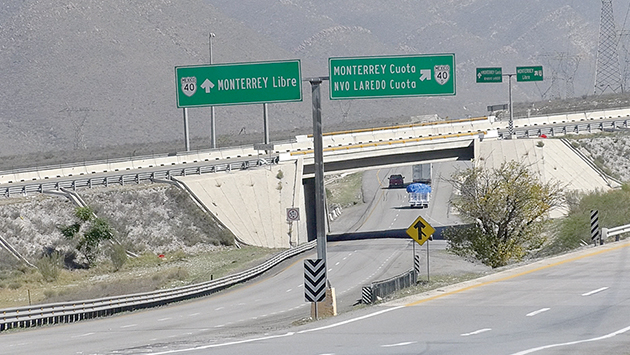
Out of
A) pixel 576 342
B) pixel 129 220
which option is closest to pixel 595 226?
pixel 576 342

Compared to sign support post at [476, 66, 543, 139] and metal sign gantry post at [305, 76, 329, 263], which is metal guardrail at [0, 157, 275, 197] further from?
metal sign gantry post at [305, 76, 329, 263]

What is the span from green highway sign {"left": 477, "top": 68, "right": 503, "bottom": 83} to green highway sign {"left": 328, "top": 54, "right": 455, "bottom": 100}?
39305 millimetres

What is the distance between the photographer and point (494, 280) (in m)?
29.7

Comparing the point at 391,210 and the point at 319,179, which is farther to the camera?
the point at 391,210

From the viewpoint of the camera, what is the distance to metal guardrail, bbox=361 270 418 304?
3014 cm

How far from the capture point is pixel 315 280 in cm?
2495

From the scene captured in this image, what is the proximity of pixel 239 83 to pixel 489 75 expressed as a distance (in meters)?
41.4

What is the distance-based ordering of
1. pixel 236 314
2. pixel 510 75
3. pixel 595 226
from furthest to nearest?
pixel 510 75 < pixel 595 226 < pixel 236 314

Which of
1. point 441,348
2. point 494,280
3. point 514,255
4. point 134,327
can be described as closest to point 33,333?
point 134,327

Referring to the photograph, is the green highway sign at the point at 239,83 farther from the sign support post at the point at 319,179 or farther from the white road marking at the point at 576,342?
the white road marking at the point at 576,342

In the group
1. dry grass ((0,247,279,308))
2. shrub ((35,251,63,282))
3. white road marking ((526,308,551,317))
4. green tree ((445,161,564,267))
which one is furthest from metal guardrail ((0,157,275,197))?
white road marking ((526,308,551,317))

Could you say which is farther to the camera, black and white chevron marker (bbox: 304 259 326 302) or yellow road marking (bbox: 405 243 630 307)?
yellow road marking (bbox: 405 243 630 307)

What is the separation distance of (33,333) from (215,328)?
19.5 feet

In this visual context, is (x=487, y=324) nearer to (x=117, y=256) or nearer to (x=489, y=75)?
(x=117, y=256)
